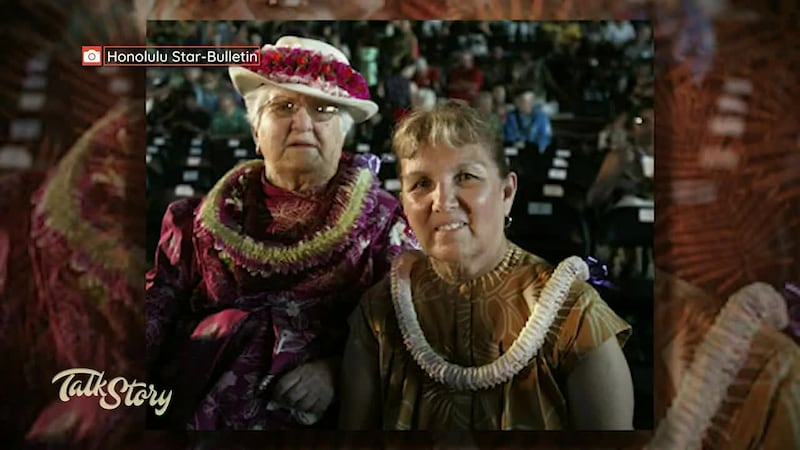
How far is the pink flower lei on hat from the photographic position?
2387 millimetres

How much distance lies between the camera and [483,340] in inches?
92.6

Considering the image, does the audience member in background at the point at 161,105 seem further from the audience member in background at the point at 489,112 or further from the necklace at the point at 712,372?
the necklace at the point at 712,372

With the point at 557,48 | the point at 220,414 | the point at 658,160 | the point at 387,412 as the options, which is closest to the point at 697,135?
the point at 658,160

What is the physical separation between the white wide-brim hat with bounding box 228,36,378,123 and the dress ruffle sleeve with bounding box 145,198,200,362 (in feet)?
1.13

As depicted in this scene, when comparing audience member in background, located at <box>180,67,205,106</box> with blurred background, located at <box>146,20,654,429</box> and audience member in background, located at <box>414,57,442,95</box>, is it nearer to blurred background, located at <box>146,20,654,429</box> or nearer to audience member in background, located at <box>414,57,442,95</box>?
blurred background, located at <box>146,20,654,429</box>

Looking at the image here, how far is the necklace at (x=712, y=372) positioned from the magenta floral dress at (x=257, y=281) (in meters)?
0.79

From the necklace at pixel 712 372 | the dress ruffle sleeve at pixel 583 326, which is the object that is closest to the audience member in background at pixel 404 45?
the dress ruffle sleeve at pixel 583 326

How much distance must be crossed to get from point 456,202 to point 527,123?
0.90 feet

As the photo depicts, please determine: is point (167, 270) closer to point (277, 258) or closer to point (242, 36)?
point (277, 258)

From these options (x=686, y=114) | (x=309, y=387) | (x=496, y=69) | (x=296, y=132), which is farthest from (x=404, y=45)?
(x=309, y=387)

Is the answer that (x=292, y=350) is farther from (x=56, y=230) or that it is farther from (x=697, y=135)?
(x=697, y=135)

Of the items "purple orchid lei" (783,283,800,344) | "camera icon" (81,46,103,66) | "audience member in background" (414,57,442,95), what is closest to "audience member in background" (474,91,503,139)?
"audience member in background" (414,57,442,95)

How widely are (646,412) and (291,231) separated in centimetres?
100

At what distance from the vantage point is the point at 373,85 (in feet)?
7.87
